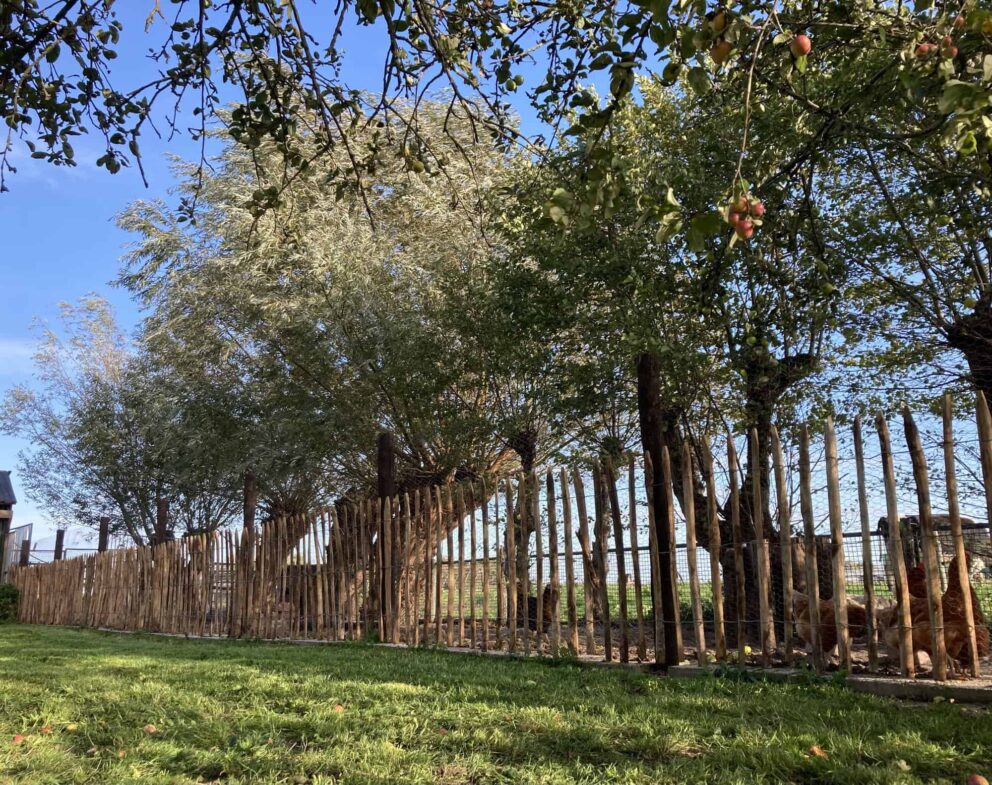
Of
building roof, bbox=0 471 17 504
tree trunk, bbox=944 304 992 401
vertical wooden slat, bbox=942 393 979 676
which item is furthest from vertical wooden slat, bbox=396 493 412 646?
building roof, bbox=0 471 17 504

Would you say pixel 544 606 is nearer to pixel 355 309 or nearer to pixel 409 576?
pixel 409 576

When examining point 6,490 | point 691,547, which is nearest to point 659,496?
point 691,547

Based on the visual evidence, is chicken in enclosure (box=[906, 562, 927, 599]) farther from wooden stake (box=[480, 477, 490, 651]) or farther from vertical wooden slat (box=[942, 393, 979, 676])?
wooden stake (box=[480, 477, 490, 651])

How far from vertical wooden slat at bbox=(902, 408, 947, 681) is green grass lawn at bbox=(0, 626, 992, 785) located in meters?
0.39

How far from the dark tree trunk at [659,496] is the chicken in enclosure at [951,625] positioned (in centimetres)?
140

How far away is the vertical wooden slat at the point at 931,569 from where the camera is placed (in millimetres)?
4184

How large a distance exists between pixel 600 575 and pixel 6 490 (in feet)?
79.1

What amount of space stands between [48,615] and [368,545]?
11491 millimetres

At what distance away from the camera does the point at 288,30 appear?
4219 millimetres

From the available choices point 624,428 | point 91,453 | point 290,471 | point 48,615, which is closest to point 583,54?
point 624,428

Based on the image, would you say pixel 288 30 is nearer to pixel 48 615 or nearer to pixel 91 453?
pixel 48 615

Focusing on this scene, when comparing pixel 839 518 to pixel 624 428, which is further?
pixel 624 428

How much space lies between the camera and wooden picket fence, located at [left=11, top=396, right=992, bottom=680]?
15.0 feet

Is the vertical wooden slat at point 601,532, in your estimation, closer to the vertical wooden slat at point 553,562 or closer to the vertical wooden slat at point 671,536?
the vertical wooden slat at point 553,562
